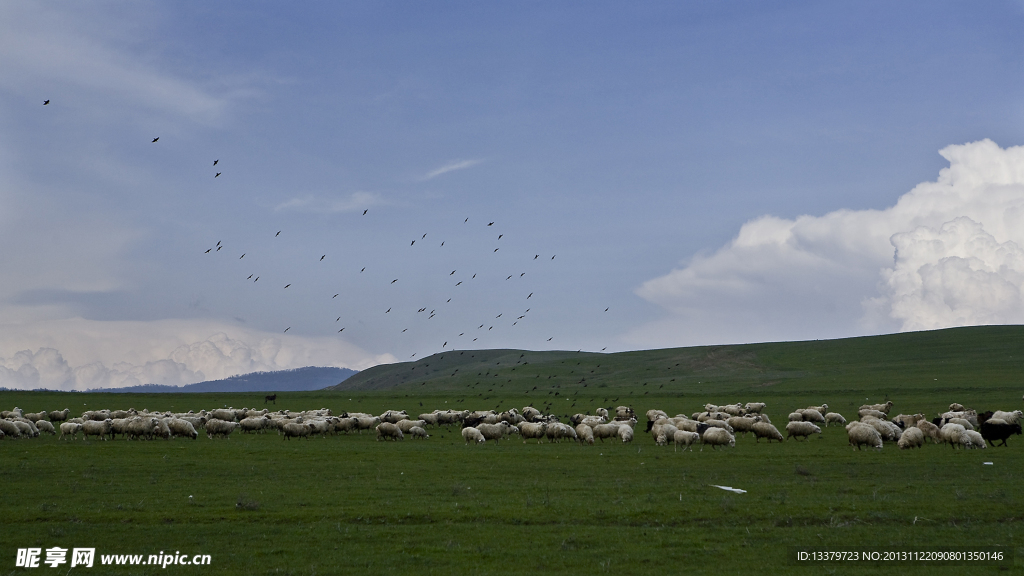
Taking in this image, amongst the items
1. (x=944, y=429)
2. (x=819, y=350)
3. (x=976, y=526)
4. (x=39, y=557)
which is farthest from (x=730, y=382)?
(x=39, y=557)

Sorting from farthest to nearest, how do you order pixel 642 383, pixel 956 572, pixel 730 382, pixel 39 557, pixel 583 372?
pixel 583 372, pixel 642 383, pixel 730 382, pixel 39 557, pixel 956 572

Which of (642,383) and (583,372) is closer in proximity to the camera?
(642,383)

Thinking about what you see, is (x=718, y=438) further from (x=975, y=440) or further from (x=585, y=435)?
(x=975, y=440)

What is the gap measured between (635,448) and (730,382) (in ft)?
232

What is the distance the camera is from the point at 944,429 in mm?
29359

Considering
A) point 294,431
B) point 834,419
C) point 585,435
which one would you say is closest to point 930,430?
point 834,419

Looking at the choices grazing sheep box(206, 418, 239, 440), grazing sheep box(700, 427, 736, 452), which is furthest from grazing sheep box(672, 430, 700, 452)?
grazing sheep box(206, 418, 239, 440)

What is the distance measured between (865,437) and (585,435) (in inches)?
491

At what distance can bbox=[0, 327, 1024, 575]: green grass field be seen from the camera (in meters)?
13.5

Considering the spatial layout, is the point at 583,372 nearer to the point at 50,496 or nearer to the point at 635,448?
the point at 635,448

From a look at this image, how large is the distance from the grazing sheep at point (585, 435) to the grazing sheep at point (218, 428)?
19337 millimetres

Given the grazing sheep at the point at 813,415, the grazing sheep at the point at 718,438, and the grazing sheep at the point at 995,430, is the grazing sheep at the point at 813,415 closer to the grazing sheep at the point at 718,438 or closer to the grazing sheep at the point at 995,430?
the grazing sheep at the point at 995,430

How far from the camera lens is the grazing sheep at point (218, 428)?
124 feet

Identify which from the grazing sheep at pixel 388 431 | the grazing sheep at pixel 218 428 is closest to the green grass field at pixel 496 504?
the grazing sheep at pixel 388 431
